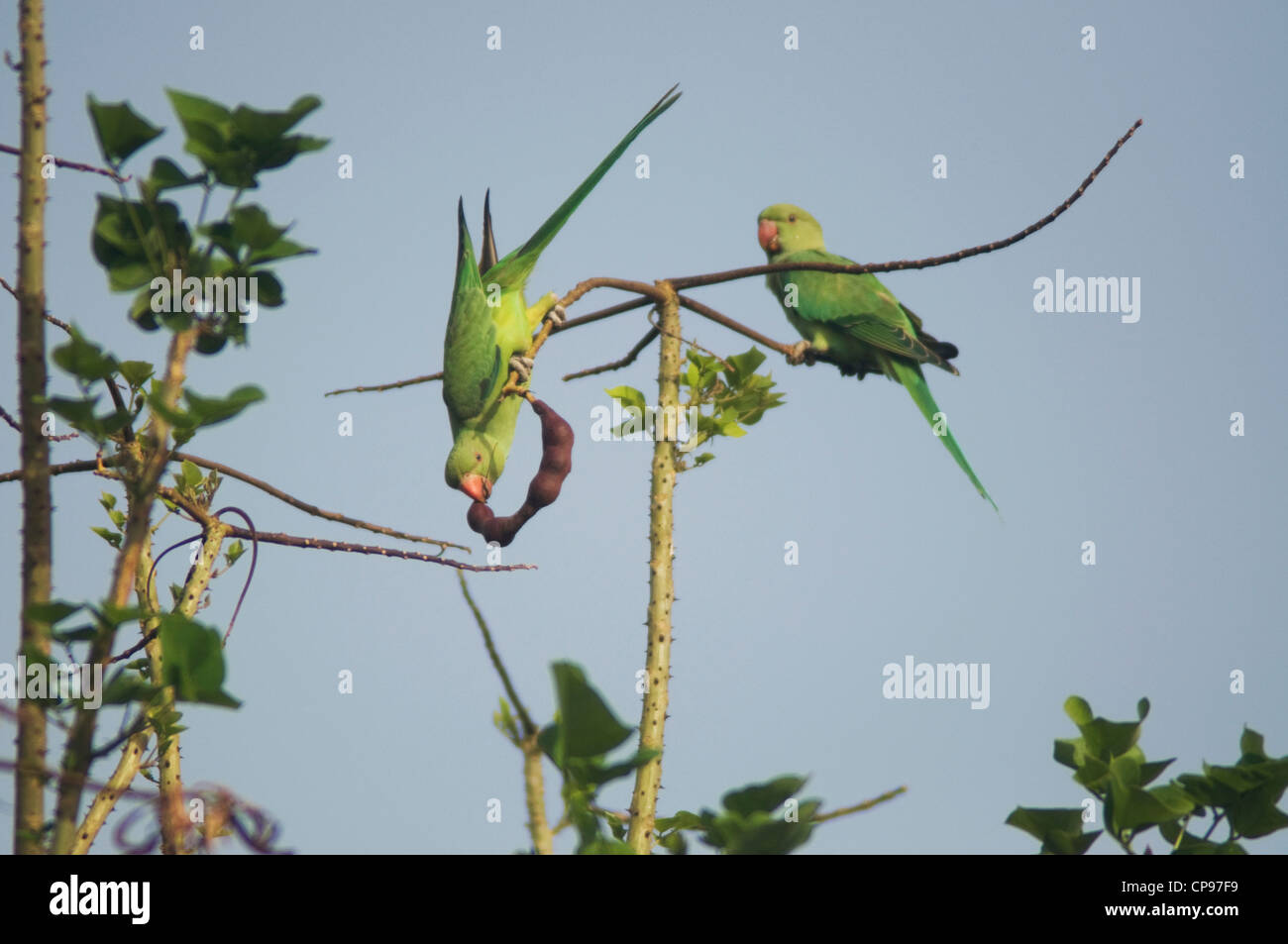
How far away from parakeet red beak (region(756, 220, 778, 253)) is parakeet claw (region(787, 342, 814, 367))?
94.8 inches

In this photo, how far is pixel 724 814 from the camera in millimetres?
1061

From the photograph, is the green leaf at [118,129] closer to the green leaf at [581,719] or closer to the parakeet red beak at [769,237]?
the green leaf at [581,719]

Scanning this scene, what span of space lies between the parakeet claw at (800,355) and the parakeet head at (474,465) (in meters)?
1.72

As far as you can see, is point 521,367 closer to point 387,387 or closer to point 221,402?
point 387,387

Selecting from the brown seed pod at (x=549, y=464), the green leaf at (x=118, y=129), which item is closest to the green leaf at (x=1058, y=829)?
the green leaf at (x=118, y=129)

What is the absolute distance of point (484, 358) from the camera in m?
5.41

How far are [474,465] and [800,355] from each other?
208 cm

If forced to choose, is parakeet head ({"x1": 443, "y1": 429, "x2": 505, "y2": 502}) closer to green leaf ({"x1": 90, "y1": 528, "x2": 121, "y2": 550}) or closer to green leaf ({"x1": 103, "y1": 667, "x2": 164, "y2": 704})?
green leaf ({"x1": 90, "y1": 528, "x2": 121, "y2": 550})

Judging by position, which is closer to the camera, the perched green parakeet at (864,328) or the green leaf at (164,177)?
the green leaf at (164,177)

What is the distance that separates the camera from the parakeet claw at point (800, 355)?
10.8ft

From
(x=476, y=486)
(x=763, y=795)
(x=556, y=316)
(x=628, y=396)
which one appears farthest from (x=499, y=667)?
(x=476, y=486)
